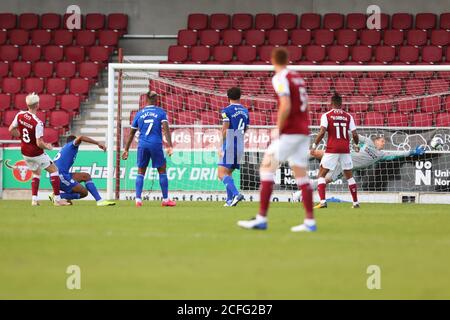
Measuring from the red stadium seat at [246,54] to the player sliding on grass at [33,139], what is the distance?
421 inches

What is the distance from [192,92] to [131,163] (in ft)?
7.61

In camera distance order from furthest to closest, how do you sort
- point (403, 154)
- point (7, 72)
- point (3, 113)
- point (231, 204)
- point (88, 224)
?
point (7, 72)
point (3, 113)
point (403, 154)
point (231, 204)
point (88, 224)

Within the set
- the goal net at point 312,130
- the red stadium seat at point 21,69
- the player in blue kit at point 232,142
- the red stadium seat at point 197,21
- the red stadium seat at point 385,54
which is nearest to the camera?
the player in blue kit at point 232,142

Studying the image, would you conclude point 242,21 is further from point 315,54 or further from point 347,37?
point 347,37

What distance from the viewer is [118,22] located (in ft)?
94.5

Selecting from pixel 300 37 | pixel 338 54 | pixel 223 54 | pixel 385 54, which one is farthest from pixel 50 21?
pixel 385 54

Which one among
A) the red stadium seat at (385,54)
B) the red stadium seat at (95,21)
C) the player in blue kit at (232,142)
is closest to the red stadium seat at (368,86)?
the red stadium seat at (385,54)

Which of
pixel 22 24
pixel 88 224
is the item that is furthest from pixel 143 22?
pixel 88 224

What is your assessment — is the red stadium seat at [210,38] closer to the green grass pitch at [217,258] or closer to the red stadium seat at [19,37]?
the red stadium seat at [19,37]

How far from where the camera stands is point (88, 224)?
38.2ft

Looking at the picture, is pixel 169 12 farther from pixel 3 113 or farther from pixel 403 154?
pixel 403 154

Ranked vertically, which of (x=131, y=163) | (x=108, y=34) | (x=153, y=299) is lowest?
(x=153, y=299)

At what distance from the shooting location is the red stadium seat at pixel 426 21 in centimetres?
2673

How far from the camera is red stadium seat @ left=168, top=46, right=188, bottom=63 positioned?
87.0 feet
